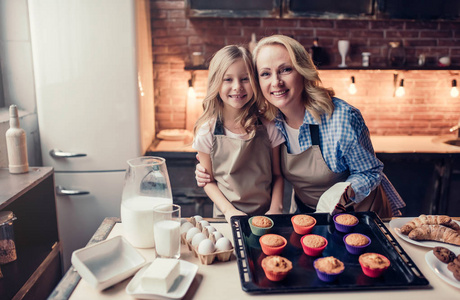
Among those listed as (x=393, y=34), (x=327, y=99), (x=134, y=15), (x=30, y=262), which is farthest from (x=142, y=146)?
(x=393, y=34)

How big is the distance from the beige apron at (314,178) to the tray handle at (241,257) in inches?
22.3

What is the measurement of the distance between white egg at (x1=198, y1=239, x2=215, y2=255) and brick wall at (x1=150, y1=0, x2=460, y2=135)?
7.66 feet

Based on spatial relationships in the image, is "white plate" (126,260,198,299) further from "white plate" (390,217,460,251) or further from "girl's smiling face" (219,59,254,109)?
"girl's smiling face" (219,59,254,109)

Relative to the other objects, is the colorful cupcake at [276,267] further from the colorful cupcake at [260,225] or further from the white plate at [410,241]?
the white plate at [410,241]

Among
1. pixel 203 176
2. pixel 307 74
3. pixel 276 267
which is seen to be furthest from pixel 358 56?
pixel 276 267

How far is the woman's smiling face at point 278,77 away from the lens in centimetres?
178

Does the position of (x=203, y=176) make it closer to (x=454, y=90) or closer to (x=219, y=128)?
(x=219, y=128)

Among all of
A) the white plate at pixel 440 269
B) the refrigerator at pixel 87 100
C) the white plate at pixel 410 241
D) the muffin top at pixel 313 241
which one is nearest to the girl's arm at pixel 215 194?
the muffin top at pixel 313 241

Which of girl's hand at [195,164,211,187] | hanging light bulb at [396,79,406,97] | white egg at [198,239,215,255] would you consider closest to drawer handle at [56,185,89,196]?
girl's hand at [195,164,211,187]

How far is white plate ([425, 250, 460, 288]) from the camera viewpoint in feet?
3.66

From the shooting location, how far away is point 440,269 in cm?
118

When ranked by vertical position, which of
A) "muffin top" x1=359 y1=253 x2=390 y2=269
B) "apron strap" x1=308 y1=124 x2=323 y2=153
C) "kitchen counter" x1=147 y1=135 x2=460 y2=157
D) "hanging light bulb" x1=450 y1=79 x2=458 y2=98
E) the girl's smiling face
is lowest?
"kitchen counter" x1=147 y1=135 x2=460 y2=157

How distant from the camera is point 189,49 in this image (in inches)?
133

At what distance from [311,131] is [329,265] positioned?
835 millimetres
